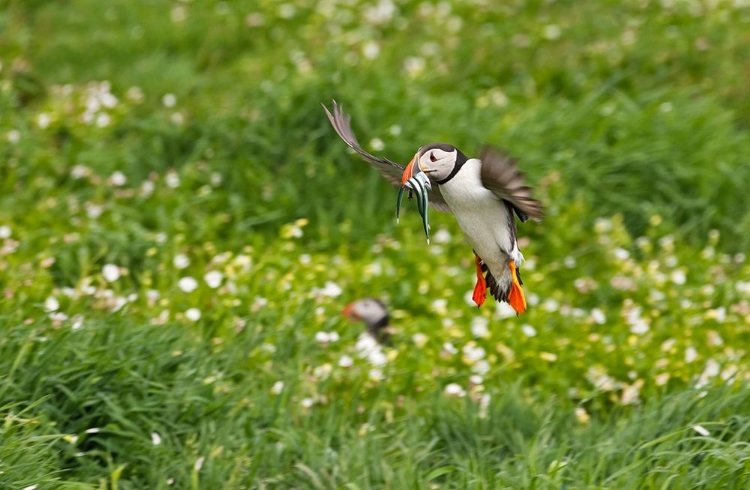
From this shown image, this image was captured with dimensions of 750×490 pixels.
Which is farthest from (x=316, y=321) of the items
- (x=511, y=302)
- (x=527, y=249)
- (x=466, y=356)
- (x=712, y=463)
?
(x=511, y=302)

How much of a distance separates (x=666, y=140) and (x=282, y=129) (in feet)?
7.76

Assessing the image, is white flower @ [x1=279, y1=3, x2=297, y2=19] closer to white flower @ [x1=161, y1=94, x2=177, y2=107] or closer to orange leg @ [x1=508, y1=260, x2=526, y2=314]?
white flower @ [x1=161, y1=94, x2=177, y2=107]

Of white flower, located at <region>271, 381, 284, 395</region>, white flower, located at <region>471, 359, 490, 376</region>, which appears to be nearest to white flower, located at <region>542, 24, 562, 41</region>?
white flower, located at <region>471, 359, 490, 376</region>

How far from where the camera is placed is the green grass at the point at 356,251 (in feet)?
12.2

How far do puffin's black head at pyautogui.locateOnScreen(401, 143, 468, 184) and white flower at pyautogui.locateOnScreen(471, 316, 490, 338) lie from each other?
263 centimetres

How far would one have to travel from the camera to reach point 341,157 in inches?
239

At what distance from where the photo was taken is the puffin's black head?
7.05ft

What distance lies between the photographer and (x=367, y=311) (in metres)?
4.90

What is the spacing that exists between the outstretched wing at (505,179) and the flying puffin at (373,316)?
2.56m

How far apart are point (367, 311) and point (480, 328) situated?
53 cm

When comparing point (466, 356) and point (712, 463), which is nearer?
point (712, 463)

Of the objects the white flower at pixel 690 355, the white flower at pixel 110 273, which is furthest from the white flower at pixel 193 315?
the white flower at pixel 690 355

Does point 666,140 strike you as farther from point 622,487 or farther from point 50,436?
point 50,436

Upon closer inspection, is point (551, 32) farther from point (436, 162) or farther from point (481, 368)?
point (436, 162)
